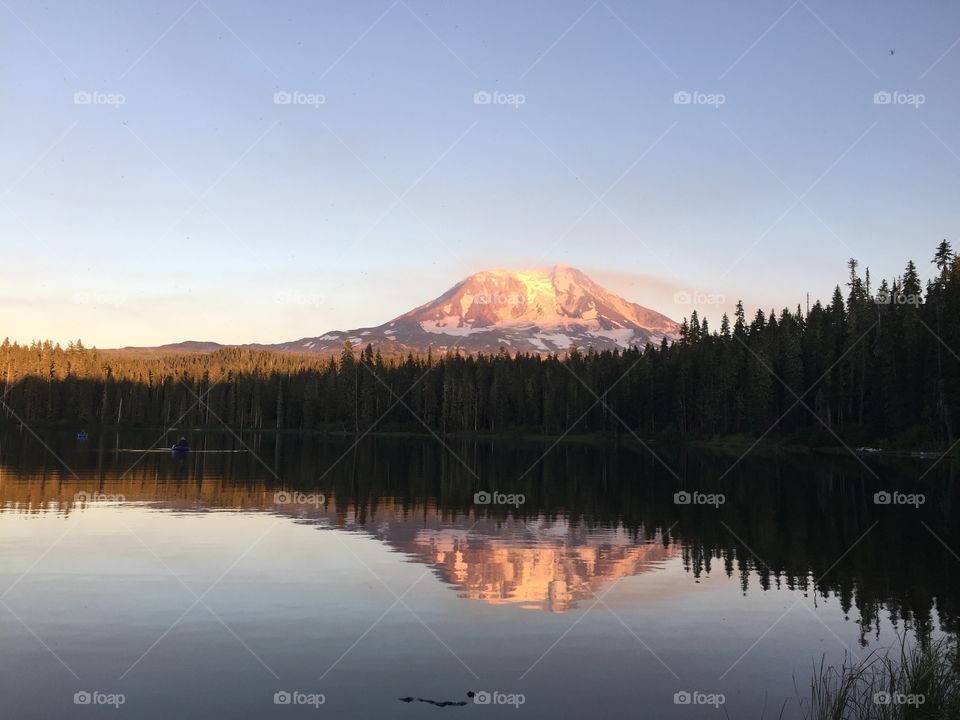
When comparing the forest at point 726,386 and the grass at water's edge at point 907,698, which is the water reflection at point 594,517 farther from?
the forest at point 726,386

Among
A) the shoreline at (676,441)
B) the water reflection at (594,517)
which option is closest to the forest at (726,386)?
the shoreline at (676,441)

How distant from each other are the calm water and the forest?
4861 cm

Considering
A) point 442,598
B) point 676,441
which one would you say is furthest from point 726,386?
point 442,598

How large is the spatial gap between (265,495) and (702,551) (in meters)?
26.3

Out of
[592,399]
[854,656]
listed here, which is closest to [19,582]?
[854,656]

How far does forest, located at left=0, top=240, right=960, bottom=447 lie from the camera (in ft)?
300

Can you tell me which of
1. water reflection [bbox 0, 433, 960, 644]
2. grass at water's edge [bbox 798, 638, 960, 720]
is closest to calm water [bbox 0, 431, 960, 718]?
water reflection [bbox 0, 433, 960, 644]

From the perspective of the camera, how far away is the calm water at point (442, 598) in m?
15.2

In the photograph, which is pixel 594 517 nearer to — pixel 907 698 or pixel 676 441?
pixel 907 698

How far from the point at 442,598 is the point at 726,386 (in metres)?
109

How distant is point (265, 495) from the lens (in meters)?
46.9

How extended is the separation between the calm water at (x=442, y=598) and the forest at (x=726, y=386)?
48.6 m

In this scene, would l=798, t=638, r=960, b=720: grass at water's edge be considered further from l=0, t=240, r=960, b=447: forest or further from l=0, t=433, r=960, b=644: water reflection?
l=0, t=240, r=960, b=447: forest

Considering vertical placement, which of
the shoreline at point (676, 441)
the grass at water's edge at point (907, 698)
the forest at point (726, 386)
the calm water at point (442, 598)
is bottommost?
the calm water at point (442, 598)
